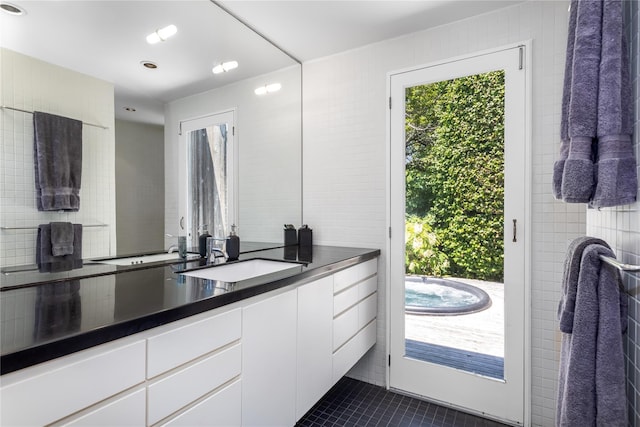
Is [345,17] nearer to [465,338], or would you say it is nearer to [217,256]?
[217,256]

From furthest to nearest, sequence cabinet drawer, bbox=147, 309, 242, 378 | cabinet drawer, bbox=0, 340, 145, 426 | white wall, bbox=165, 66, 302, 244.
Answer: white wall, bbox=165, 66, 302, 244 < cabinet drawer, bbox=147, 309, 242, 378 < cabinet drawer, bbox=0, 340, 145, 426

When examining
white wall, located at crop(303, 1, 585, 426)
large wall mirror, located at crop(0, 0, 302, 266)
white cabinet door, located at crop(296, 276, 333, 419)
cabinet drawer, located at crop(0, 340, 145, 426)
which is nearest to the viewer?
cabinet drawer, located at crop(0, 340, 145, 426)

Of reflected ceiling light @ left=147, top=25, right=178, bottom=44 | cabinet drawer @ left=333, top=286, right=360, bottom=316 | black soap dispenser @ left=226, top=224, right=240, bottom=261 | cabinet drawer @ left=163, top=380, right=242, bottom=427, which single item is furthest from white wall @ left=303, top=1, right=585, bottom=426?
cabinet drawer @ left=163, top=380, right=242, bottom=427

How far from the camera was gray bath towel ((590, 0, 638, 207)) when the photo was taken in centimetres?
96

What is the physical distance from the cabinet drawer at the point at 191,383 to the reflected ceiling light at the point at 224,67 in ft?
5.50

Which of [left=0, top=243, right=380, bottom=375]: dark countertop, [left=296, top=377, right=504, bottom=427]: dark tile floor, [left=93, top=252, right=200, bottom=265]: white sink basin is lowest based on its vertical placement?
[left=296, top=377, right=504, bottom=427]: dark tile floor

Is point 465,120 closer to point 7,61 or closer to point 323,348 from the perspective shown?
point 323,348

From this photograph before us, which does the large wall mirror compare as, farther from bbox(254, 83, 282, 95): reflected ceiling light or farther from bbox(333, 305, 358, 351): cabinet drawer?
bbox(333, 305, 358, 351): cabinet drawer

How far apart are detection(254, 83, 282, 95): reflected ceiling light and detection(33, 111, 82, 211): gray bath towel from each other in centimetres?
138

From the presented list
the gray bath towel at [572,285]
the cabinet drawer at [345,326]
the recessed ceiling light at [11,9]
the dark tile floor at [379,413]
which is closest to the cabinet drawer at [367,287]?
the cabinet drawer at [345,326]

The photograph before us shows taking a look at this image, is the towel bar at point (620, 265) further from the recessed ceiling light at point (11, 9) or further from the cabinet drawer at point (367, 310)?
the recessed ceiling light at point (11, 9)

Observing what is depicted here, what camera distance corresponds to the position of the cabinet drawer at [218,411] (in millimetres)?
1007

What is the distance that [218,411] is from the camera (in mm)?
1114

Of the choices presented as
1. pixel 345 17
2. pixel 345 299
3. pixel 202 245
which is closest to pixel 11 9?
pixel 202 245
